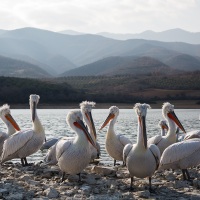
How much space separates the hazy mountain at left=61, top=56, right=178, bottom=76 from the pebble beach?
109 m

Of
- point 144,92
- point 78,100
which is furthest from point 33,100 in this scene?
point 144,92

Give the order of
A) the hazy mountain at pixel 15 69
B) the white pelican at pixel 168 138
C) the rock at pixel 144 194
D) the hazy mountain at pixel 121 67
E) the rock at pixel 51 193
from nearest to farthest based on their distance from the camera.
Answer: the rock at pixel 51 193 < the rock at pixel 144 194 < the white pelican at pixel 168 138 < the hazy mountain at pixel 121 67 < the hazy mountain at pixel 15 69

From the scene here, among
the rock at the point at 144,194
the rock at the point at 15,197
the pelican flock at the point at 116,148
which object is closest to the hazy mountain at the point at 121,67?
the pelican flock at the point at 116,148

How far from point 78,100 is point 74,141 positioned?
143 feet

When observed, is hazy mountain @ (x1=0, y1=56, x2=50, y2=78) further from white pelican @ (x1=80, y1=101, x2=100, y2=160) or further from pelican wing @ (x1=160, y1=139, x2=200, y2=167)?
pelican wing @ (x1=160, y1=139, x2=200, y2=167)

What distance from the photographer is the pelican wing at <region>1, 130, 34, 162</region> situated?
9.05m

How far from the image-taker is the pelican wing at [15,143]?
9.05 meters

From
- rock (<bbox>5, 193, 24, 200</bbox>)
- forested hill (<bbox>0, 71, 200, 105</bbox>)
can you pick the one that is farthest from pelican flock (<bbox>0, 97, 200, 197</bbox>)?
forested hill (<bbox>0, 71, 200, 105</bbox>)

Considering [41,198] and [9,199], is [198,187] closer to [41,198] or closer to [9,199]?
[41,198]

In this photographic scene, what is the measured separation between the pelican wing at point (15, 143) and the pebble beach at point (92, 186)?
1.29 feet

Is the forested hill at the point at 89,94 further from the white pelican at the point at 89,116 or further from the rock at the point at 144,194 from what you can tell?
the rock at the point at 144,194

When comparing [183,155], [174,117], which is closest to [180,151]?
[183,155]

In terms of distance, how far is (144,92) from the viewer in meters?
55.2

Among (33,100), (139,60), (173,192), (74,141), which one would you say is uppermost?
(139,60)
